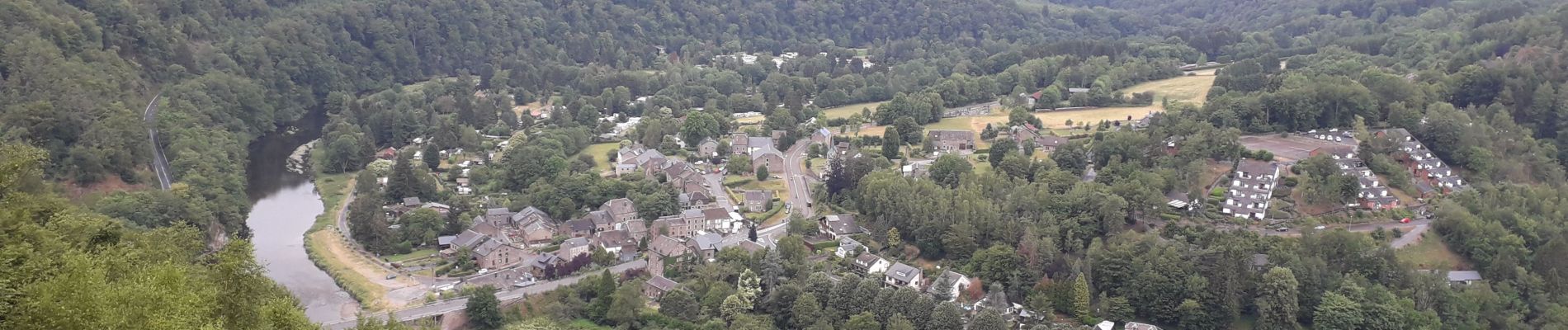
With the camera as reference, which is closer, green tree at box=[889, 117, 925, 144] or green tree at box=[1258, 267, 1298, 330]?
green tree at box=[1258, 267, 1298, 330]

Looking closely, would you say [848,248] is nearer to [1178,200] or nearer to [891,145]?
[1178,200]

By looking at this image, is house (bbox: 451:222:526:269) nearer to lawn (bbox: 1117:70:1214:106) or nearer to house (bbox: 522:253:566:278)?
house (bbox: 522:253:566:278)

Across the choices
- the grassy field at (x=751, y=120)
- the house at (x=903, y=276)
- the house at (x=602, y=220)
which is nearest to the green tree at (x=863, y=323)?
the house at (x=903, y=276)

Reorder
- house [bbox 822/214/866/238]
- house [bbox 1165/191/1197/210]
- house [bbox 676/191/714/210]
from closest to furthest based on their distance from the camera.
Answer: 1. house [bbox 1165/191/1197/210]
2. house [bbox 822/214/866/238]
3. house [bbox 676/191/714/210]

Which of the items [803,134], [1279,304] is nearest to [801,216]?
[803,134]

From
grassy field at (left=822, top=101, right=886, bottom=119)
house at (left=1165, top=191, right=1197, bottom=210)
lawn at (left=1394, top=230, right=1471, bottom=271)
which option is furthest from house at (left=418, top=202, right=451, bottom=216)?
lawn at (left=1394, top=230, right=1471, bottom=271)

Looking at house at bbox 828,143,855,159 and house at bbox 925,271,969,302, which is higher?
house at bbox 925,271,969,302
